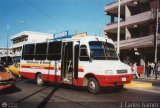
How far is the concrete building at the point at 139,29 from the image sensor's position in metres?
35.8

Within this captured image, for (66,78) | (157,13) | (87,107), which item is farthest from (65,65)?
(157,13)

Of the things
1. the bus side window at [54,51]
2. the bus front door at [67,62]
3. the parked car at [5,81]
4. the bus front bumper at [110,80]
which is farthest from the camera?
the bus side window at [54,51]

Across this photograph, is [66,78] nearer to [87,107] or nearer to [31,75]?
[31,75]

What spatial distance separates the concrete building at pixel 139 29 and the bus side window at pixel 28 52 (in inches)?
802

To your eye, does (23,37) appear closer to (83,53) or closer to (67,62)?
(67,62)

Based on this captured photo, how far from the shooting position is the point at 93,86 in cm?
1294

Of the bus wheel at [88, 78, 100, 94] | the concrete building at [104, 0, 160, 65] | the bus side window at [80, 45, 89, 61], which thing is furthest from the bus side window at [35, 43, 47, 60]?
the concrete building at [104, 0, 160, 65]

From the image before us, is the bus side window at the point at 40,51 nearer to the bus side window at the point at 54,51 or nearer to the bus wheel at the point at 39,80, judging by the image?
the bus side window at the point at 54,51

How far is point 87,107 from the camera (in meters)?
9.62

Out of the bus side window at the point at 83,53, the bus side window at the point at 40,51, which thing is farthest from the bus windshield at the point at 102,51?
the bus side window at the point at 40,51

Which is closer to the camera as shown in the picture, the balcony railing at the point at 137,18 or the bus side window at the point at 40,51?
the bus side window at the point at 40,51

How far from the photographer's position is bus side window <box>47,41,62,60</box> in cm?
1547

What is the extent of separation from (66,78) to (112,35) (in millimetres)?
34265

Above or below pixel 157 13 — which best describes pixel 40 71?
below
